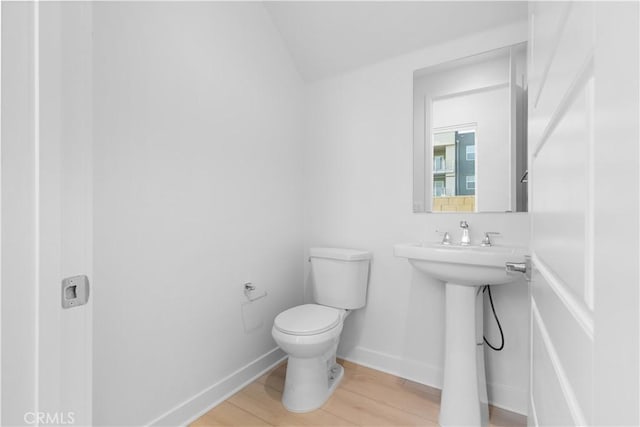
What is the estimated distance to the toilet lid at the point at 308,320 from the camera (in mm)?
1519

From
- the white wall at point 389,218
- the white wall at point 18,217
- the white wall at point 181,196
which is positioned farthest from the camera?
the white wall at point 389,218

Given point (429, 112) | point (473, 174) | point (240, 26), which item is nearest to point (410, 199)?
point (473, 174)

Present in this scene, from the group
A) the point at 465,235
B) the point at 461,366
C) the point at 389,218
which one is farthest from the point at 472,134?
the point at 461,366

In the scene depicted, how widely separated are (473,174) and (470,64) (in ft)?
2.02

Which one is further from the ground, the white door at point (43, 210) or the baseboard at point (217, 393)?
the white door at point (43, 210)

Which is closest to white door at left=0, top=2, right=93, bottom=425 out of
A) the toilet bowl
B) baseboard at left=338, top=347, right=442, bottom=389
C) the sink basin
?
the toilet bowl

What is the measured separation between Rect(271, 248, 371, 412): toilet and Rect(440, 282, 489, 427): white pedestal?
1.88 feet

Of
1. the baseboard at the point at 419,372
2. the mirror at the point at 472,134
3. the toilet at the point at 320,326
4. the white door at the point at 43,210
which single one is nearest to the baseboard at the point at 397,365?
the baseboard at the point at 419,372

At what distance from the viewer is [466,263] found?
1.30 metres

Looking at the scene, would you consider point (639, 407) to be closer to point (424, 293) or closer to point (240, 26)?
point (424, 293)

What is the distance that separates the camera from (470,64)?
1682 mm

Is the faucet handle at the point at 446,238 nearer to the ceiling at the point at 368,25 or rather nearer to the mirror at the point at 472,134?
the mirror at the point at 472,134

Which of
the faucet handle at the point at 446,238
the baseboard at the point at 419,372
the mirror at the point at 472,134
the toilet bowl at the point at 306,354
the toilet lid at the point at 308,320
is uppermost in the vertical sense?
the mirror at the point at 472,134

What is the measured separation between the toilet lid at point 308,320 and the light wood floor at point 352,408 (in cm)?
42
